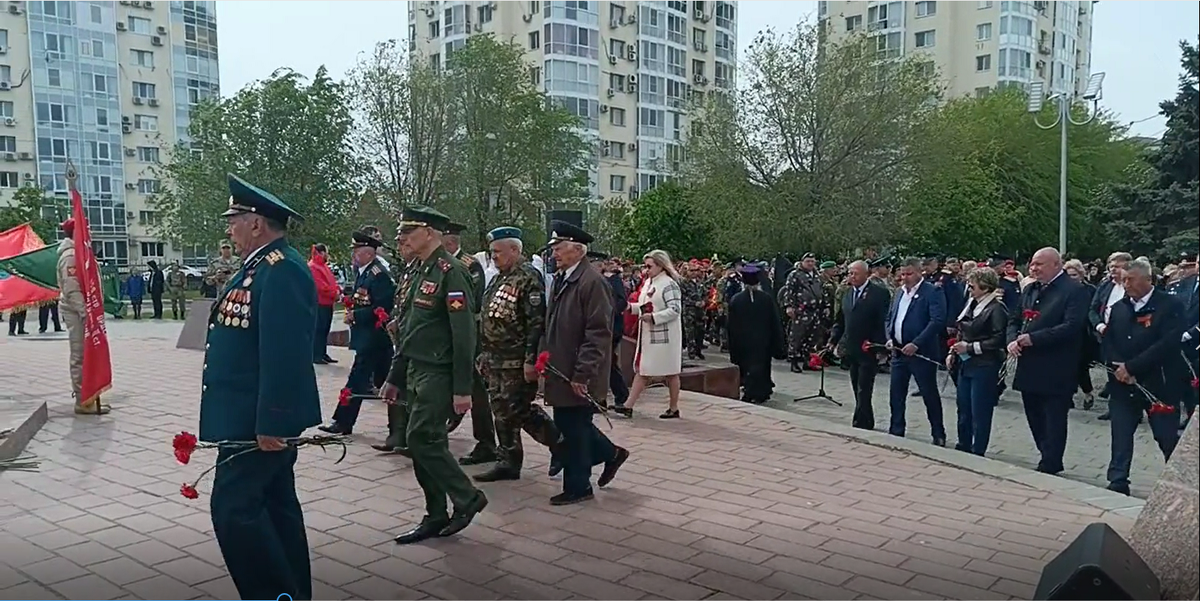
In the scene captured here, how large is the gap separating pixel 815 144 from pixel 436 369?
2166 centimetres

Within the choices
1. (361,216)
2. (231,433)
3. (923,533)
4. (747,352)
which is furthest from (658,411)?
(361,216)

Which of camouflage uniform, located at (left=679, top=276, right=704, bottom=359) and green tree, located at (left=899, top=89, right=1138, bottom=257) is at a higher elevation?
green tree, located at (left=899, top=89, right=1138, bottom=257)

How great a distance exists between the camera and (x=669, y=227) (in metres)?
32.3

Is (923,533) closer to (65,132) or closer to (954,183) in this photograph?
(954,183)

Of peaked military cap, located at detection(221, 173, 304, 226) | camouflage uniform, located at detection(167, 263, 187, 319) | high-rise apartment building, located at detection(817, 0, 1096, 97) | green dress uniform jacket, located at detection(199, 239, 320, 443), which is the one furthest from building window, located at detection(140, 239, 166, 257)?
green dress uniform jacket, located at detection(199, 239, 320, 443)

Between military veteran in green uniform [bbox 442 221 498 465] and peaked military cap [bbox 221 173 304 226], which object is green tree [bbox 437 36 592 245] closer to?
military veteran in green uniform [bbox 442 221 498 465]

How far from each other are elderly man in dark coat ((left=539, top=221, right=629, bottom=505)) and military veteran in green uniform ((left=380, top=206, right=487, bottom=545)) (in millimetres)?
720

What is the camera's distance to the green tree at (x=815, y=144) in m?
24.3

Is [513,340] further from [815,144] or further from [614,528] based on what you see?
[815,144]

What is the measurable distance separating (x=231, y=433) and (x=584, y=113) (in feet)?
179

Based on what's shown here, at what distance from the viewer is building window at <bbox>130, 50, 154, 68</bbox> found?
173ft

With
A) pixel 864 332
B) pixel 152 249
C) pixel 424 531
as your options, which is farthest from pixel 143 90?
pixel 424 531

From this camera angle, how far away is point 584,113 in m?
56.7

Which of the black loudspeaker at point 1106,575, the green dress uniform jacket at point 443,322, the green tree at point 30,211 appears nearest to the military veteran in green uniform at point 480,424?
the green dress uniform jacket at point 443,322
